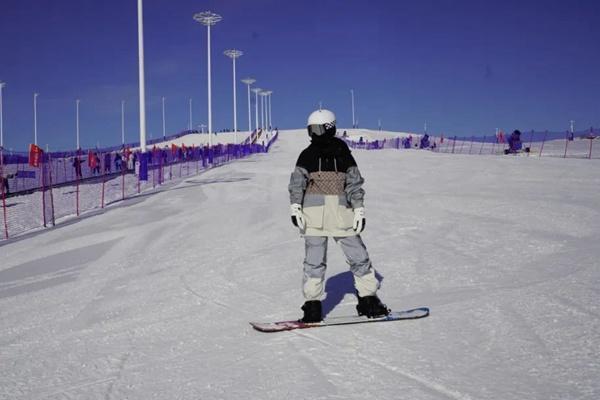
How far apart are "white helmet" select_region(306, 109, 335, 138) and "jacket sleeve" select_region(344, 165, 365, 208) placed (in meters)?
0.34

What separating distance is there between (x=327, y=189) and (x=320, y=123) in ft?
1.66

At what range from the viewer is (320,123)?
4586 mm

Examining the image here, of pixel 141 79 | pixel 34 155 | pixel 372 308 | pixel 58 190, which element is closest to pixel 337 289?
pixel 372 308

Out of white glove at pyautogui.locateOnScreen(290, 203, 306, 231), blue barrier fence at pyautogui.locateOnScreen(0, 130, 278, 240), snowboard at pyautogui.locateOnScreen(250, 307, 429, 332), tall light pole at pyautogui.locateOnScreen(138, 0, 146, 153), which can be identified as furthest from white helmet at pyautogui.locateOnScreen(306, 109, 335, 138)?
tall light pole at pyautogui.locateOnScreen(138, 0, 146, 153)

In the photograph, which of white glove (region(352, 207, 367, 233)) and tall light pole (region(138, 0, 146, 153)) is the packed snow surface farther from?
tall light pole (region(138, 0, 146, 153))

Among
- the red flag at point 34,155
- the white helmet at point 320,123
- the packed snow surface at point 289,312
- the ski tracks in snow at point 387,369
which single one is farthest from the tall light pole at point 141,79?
the ski tracks in snow at point 387,369

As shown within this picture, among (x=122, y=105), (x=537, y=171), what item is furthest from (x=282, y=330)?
(x=122, y=105)

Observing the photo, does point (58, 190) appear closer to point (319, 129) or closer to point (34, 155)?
point (34, 155)

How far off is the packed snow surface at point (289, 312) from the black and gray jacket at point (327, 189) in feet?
2.52

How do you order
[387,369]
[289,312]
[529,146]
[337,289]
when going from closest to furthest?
1. [387,369]
2. [289,312]
3. [337,289]
4. [529,146]

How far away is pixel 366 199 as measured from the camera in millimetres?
14383

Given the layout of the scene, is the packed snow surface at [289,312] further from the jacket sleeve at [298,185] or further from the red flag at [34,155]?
the red flag at [34,155]

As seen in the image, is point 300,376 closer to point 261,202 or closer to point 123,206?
point 261,202

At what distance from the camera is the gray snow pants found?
4492mm
